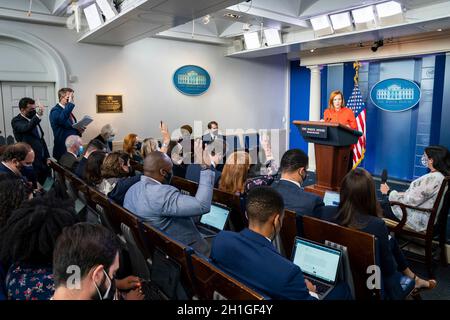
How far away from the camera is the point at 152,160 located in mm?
2209

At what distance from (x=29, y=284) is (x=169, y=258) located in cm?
60

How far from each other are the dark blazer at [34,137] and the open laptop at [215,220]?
8.43 ft

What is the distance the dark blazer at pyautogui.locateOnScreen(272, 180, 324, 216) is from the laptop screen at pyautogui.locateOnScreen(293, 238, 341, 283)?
224 millimetres

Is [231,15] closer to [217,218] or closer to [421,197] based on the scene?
[217,218]

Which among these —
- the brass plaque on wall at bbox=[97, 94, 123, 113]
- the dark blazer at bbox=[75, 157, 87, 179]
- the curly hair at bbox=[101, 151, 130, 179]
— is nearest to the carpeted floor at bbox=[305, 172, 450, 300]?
the curly hair at bbox=[101, 151, 130, 179]

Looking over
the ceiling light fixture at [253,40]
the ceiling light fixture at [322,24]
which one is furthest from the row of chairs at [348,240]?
the ceiling light fixture at [253,40]

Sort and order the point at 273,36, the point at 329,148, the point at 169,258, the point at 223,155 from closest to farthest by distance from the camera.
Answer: the point at 169,258 < the point at 329,148 < the point at 223,155 < the point at 273,36

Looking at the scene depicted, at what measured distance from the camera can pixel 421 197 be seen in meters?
2.95

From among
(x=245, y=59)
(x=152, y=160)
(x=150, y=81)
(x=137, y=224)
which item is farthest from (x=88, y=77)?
(x=137, y=224)

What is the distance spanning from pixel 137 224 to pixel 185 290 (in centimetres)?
49

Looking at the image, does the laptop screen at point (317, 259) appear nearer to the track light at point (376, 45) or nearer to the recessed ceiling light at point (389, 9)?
the recessed ceiling light at point (389, 9)

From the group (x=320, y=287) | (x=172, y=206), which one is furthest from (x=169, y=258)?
(x=320, y=287)

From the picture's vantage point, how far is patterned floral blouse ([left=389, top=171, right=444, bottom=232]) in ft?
9.55

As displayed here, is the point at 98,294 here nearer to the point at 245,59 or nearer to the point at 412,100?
the point at 412,100
